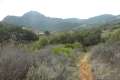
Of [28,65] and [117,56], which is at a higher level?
[28,65]

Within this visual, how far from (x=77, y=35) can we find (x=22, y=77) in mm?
37545

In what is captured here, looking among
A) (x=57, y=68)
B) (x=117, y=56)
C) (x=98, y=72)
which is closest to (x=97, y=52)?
(x=117, y=56)

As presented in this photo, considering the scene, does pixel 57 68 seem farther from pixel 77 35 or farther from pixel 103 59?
pixel 77 35

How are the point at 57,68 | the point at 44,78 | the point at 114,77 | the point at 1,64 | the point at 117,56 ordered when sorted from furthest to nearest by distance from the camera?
1. the point at 117,56
2. the point at 114,77
3. the point at 57,68
4. the point at 44,78
5. the point at 1,64

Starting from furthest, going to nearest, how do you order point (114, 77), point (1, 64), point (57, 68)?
point (114, 77), point (57, 68), point (1, 64)

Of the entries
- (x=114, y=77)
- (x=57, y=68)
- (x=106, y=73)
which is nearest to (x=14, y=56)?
(x=57, y=68)

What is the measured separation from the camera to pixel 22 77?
7914mm

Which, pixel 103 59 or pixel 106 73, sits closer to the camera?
pixel 106 73

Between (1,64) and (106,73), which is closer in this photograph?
(1,64)

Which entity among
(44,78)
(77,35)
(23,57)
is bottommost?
(77,35)

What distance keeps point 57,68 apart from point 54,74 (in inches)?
30.9

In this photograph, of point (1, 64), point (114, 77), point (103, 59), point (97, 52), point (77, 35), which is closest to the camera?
point (1, 64)

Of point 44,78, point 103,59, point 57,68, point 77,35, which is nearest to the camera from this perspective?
point 44,78

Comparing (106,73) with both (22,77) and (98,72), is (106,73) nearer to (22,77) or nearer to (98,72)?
(98,72)
